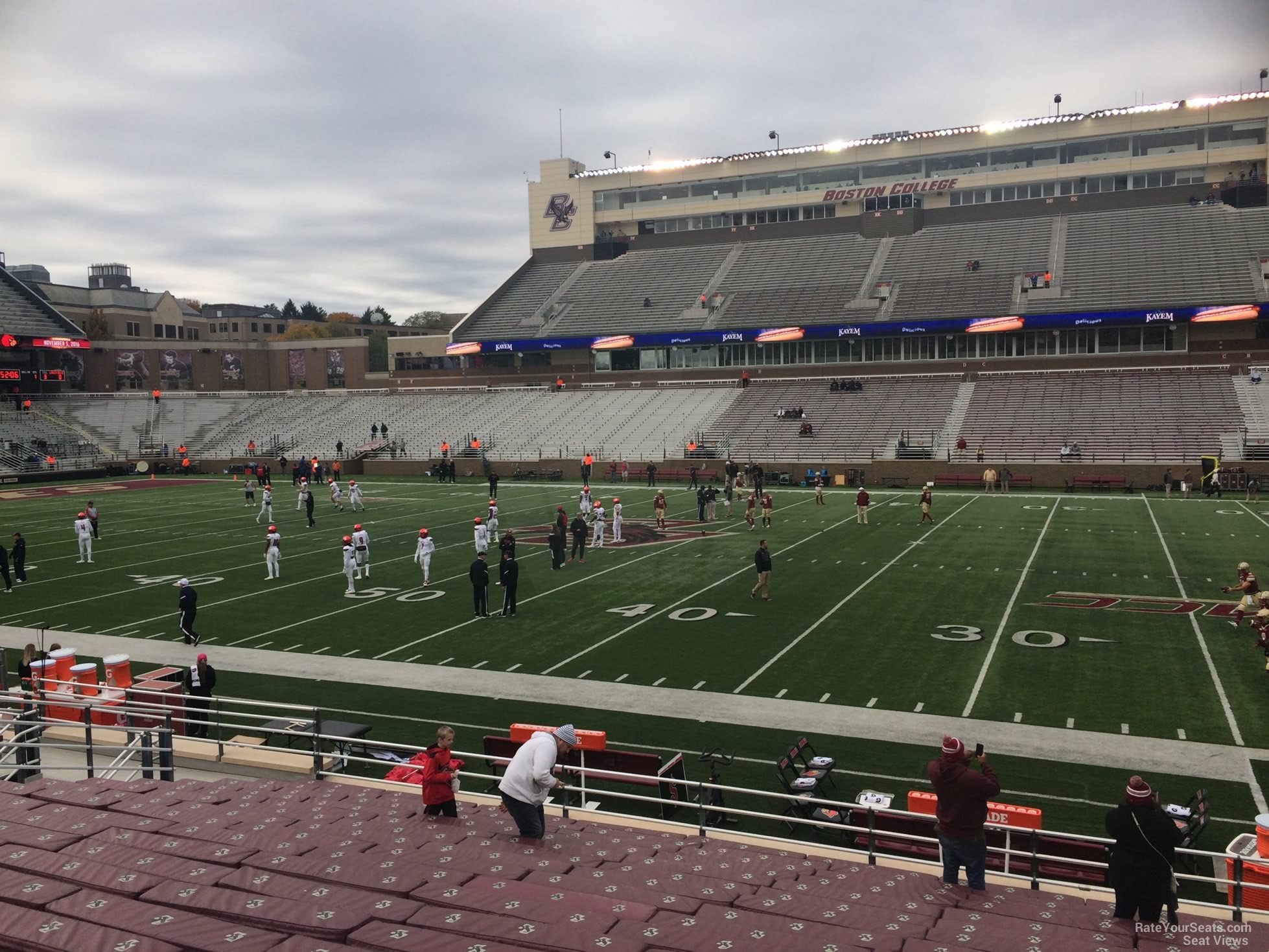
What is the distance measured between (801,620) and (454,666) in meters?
6.71

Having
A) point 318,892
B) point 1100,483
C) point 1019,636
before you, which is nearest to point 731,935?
point 318,892

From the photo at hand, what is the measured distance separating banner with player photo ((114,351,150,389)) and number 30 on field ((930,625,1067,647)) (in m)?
71.8

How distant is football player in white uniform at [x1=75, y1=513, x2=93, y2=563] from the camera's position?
2627 centimetres

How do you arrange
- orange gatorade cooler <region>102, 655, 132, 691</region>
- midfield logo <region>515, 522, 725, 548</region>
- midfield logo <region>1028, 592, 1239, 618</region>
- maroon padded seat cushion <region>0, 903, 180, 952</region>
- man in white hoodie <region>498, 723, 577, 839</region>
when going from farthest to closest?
midfield logo <region>515, 522, 725, 548</region> < midfield logo <region>1028, 592, 1239, 618</region> < orange gatorade cooler <region>102, 655, 132, 691</region> < man in white hoodie <region>498, 723, 577, 839</region> < maroon padded seat cushion <region>0, 903, 180, 952</region>

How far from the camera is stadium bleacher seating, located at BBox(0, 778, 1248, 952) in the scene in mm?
5434

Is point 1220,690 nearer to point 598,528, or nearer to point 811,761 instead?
point 811,761

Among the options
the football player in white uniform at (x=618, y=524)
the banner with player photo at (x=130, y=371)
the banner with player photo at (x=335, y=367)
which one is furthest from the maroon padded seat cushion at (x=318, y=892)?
the banner with player photo at (x=130, y=371)

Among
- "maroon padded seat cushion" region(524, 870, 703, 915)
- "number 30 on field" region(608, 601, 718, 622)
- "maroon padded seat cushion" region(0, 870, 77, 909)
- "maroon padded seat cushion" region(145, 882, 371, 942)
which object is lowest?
"number 30 on field" region(608, 601, 718, 622)

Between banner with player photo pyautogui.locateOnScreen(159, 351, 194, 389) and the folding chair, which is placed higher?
banner with player photo pyautogui.locateOnScreen(159, 351, 194, 389)

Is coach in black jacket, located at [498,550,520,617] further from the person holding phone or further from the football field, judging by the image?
the person holding phone

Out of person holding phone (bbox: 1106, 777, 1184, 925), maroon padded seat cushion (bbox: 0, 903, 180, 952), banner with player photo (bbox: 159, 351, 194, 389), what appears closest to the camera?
maroon padded seat cushion (bbox: 0, 903, 180, 952)

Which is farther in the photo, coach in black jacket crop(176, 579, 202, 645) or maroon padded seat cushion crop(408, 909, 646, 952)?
coach in black jacket crop(176, 579, 202, 645)

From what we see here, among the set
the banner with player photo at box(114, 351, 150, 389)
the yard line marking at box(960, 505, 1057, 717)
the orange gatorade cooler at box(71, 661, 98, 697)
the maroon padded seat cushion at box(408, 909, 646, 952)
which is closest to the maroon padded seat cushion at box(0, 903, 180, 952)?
the maroon padded seat cushion at box(408, 909, 646, 952)

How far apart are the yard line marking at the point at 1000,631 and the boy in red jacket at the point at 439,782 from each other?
7843mm
